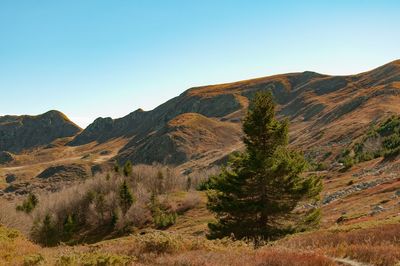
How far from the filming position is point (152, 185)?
105500mm

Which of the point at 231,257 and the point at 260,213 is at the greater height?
the point at 231,257

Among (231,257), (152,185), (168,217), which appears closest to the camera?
(231,257)

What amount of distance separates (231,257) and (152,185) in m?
96.7

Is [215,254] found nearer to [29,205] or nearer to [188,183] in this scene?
[29,205]

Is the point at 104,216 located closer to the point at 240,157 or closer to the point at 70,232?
the point at 70,232

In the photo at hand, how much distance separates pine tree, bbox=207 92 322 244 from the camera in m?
26.6

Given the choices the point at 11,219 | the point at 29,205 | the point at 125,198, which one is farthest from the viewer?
the point at 29,205

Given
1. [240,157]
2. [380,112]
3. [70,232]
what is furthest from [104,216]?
[380,112]

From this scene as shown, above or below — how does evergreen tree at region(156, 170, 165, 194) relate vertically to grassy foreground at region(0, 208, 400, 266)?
below

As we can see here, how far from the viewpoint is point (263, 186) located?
88.5ft

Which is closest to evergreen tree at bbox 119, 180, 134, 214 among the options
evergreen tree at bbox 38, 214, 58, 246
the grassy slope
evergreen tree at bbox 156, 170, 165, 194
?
evergreen tree at bbox 38, 214, 58, 246

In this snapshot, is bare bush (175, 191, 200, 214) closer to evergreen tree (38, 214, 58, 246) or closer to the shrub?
evergreen tree (38, 214, 58, 246)

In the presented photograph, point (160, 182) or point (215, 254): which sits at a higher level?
point (215, 254)

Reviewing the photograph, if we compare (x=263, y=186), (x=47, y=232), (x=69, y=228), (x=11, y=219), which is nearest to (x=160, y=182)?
(x=69, y=228)
